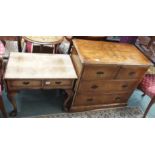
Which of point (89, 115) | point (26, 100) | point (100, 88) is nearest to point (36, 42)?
point (26, 100)

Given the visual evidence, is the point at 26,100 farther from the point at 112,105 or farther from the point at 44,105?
the point at 112,105

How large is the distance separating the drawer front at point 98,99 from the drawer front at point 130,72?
1.07 feet

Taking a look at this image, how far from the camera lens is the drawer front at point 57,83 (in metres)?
1.92

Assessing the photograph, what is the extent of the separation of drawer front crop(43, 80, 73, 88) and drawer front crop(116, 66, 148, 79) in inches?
21.9

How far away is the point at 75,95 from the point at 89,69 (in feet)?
1.36

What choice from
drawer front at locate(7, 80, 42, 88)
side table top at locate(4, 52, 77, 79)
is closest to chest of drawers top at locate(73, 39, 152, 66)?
side table top at locate(4, 52, 77, 79)

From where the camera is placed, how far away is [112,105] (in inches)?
98.0

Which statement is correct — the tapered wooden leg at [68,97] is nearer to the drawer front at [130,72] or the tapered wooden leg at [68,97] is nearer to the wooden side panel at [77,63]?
the wooden side panel at [77,63]

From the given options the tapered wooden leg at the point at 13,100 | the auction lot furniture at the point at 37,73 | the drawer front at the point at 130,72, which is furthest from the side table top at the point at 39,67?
the drawer front at the point at 130,72

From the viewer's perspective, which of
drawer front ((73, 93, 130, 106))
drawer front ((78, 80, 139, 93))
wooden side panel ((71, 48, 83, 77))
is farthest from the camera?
drawer front ((73, 93, 130, 106))

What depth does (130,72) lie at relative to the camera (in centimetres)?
210

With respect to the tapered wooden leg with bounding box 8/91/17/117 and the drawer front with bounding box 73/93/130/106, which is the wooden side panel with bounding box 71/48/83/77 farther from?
the tapered wooden leg with bounding box 8/91/17/117

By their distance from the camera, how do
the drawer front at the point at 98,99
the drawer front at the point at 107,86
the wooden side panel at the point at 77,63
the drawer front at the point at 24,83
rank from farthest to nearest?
the drawer front at the point at 98,99 → the drawer front at the point at 107,86 → the wooden side panel at the point at 77,63 → the drawer front at the point at 24,83

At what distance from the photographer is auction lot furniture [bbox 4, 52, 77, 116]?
72.3 inches
